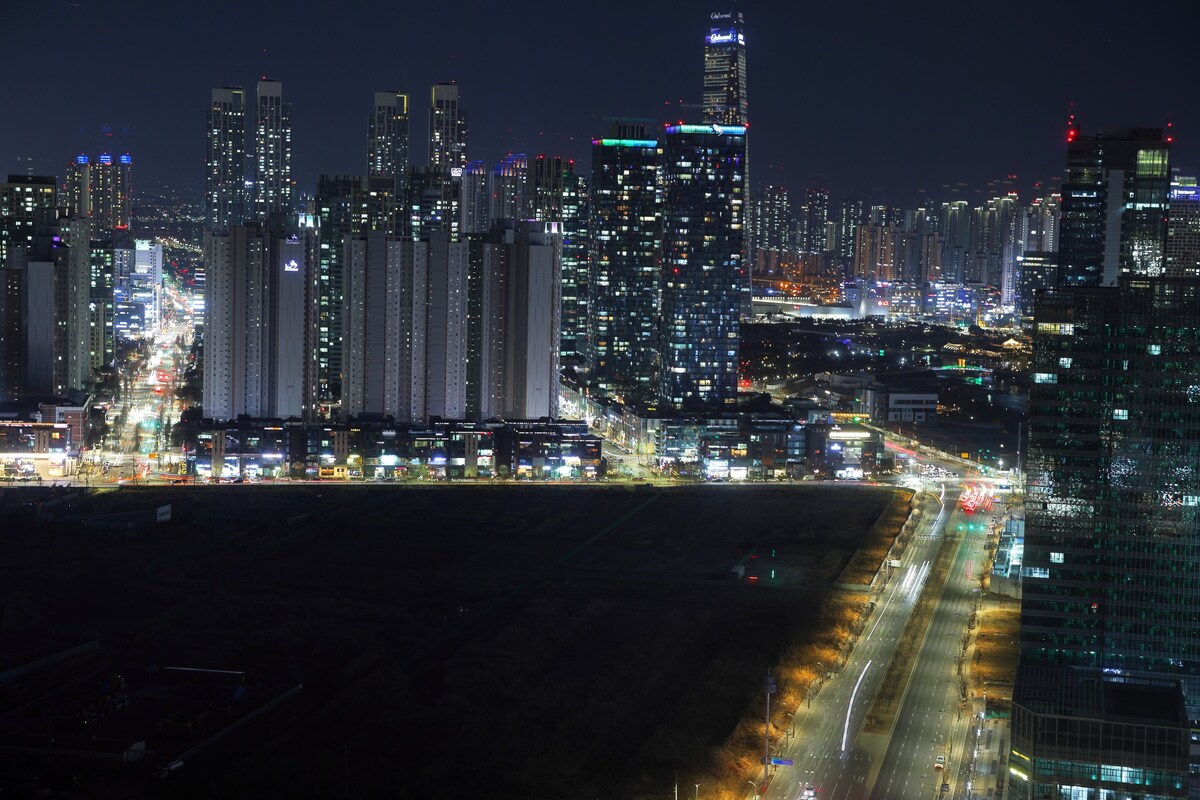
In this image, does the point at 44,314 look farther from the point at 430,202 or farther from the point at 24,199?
the point at 430,202

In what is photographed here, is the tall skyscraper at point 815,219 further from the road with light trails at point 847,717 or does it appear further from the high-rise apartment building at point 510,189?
the road with light trails at point 847,717

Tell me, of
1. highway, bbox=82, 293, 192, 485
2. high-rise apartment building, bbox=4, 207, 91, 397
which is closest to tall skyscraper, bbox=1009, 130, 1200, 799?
highway, bbox=82, 293, 192, 485

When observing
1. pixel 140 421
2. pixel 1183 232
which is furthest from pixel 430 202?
pixel 1183 232

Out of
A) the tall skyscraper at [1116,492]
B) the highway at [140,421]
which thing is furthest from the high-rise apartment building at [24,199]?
the tall skyscraper at [1116,492]

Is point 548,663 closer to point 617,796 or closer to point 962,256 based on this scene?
point 617,796

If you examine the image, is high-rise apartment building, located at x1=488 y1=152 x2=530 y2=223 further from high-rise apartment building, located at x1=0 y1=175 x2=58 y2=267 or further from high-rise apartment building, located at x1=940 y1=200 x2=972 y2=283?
high-rise apartment building, located at x1=940 y1=200 x2=972 y2=283

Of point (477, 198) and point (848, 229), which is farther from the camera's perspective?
point (848, 229)
